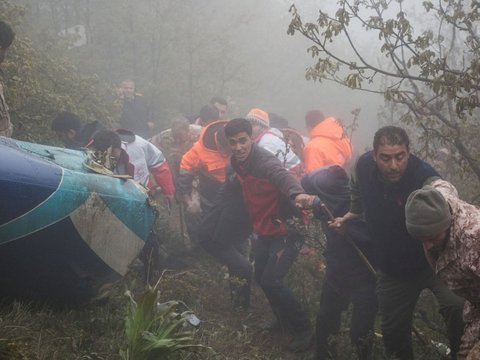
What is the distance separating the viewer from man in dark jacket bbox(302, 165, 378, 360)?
4051 millimetres

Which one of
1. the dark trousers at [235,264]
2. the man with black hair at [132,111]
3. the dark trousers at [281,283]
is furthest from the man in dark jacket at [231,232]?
the man with black hair at [132,111]

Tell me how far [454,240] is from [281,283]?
2.48m

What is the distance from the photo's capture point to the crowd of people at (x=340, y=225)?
109 inches

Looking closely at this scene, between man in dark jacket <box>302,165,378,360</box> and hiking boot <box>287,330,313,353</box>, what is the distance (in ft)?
Answer: 1.23

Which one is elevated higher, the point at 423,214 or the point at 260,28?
the point at 260,28

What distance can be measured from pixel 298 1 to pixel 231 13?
14.3 ft

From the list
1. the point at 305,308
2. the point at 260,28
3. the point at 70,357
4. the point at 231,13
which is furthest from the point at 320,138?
the point at 260,28

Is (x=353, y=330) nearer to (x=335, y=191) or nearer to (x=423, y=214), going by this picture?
(x=335, y=191)

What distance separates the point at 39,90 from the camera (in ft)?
22.9

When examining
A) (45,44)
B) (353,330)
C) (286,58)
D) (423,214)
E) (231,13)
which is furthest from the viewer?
(286,58)

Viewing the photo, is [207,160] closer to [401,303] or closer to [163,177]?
[163,177]

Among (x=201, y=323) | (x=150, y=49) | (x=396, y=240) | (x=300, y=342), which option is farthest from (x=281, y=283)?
(x=150, y=49)

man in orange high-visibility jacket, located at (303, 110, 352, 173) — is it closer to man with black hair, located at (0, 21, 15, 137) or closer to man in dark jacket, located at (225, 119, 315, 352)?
man in dark jacket, located at (225, 119, 315, 352)

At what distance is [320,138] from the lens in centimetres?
711
